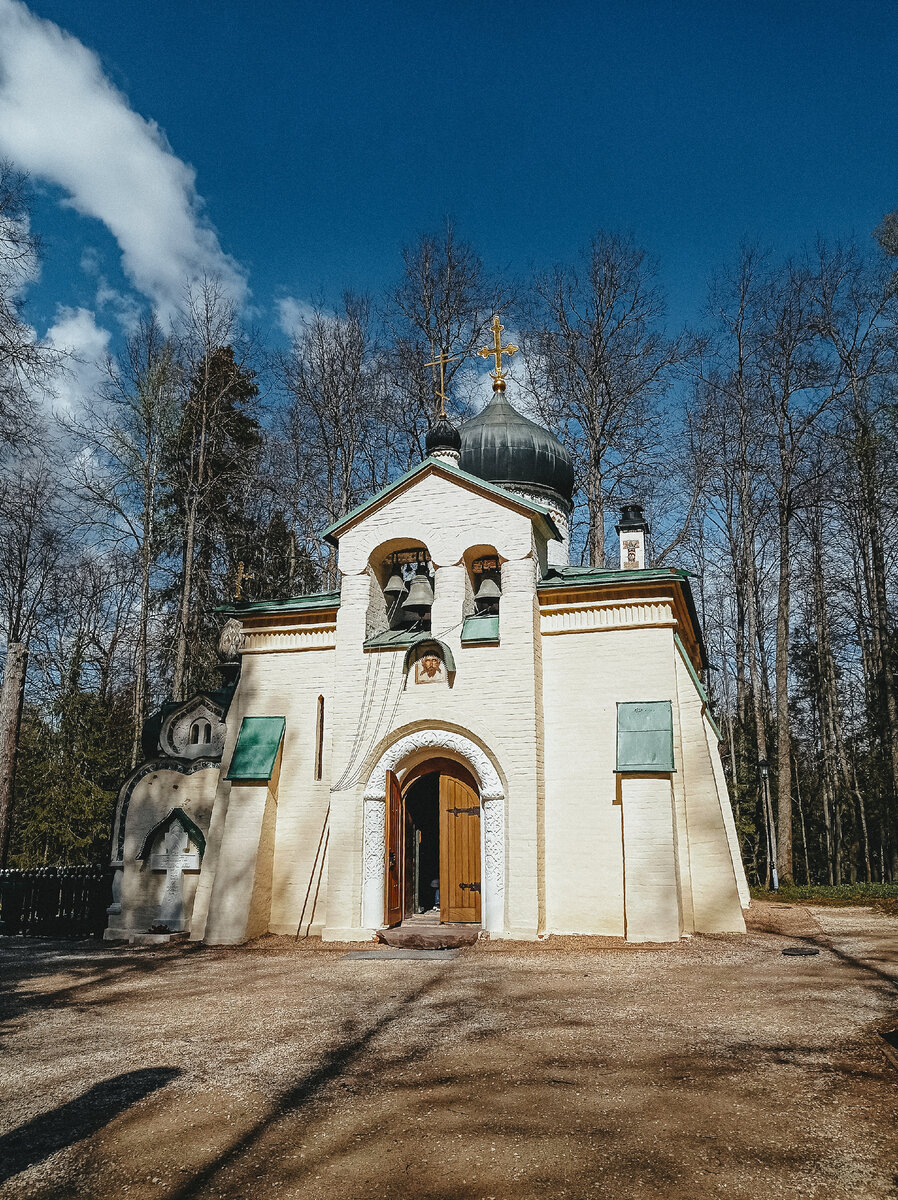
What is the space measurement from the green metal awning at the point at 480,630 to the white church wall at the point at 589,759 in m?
0.88

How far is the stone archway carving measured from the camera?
12344mm

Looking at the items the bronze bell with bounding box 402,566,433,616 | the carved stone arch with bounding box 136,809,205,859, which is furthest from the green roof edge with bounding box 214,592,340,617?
the carved stone arch with bounding box 136,809,205,859

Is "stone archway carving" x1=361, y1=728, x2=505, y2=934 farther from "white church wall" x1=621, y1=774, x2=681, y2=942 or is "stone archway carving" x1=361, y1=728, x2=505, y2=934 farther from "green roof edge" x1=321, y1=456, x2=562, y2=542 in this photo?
"green roof edge" x1=321, y1=456, x2=562, y2=542

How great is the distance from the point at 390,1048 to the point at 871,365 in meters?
21.6

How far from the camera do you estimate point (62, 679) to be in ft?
84.0

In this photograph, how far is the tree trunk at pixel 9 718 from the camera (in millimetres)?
11008

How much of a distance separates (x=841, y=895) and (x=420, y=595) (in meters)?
11.4

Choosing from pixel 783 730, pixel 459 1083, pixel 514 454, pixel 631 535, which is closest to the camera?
pixel 459 1083

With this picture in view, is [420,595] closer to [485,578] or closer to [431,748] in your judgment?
[485,578]

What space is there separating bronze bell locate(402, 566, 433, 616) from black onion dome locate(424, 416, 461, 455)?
2656 mm

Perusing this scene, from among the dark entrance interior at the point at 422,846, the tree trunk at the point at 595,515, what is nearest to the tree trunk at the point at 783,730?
the tree trunk at the point at 595,515

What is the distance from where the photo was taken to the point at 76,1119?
5000 millimetres

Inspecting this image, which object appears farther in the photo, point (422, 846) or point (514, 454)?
point (514, 454)

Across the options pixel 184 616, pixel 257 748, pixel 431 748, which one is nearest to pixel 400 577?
pixel 431 748
